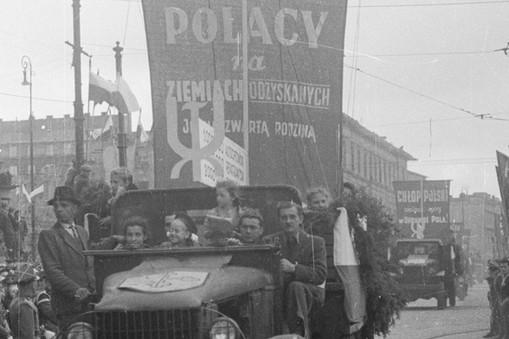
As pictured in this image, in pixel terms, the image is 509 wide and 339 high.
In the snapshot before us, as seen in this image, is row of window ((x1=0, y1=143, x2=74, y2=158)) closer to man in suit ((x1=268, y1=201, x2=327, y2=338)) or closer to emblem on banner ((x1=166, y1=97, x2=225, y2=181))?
emblem on banner ((x1=166, y1=97, x2=225, y2=181))

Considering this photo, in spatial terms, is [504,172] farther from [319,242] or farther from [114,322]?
[114,322]

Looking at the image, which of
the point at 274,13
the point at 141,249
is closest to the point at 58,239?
the point at 141,249

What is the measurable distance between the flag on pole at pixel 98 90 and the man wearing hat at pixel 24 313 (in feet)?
41.5

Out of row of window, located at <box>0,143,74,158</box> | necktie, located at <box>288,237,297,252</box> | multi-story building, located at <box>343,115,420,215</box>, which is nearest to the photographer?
necktie, located at <box>288,237,297,252</box>

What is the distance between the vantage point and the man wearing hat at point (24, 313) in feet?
35.8

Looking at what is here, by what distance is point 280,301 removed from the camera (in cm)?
857

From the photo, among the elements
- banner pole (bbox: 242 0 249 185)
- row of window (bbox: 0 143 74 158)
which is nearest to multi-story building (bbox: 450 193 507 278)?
row of window (bbox: 0 143 74 158)

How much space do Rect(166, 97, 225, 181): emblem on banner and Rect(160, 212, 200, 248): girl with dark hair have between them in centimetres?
279

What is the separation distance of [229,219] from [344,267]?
1.56 m

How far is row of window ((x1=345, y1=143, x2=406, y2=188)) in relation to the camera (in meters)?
64.9

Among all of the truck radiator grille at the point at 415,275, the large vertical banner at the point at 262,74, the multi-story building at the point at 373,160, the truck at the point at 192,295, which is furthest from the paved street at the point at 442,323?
the multi-story building at the point at 373,160

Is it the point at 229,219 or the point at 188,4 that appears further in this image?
the point at 188,4

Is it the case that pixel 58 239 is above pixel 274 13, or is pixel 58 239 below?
below

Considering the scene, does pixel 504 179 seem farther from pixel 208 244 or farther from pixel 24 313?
pixel 208 244
